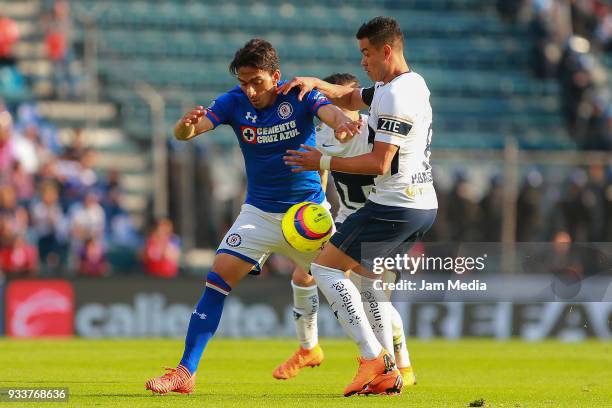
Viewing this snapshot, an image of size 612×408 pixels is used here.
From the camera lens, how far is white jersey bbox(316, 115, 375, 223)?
10.4m

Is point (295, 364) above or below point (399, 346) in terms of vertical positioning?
below

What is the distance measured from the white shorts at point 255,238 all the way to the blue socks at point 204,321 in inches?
10.9

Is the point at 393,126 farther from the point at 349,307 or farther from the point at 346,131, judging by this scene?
the point at 349,307

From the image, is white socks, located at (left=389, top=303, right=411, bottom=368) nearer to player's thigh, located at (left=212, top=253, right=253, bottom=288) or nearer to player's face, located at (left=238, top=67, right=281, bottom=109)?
player's thigh, located at (left=212, top=253, right=253, bottom=288)

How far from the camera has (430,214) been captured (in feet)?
29.9

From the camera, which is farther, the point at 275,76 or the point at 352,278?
the point at 352,278

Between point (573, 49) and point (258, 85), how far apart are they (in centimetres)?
1638

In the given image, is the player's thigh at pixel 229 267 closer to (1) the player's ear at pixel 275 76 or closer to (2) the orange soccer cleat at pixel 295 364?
(1) the player's ear at pixel 275 76

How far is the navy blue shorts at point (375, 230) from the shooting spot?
8.91m

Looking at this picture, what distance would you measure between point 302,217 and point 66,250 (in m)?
9.98

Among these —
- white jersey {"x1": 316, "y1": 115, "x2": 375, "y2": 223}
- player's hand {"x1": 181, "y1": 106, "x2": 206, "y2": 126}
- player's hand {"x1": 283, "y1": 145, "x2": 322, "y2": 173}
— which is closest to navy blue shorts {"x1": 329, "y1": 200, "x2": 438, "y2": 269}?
player's hand {"x1": 283, "y1": 145, "x2": 322, "y2": 173}

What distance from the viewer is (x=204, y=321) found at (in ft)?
31.0

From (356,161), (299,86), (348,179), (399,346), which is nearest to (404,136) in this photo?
(356,161)

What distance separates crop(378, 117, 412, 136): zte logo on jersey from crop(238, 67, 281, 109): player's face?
115 centimetres
